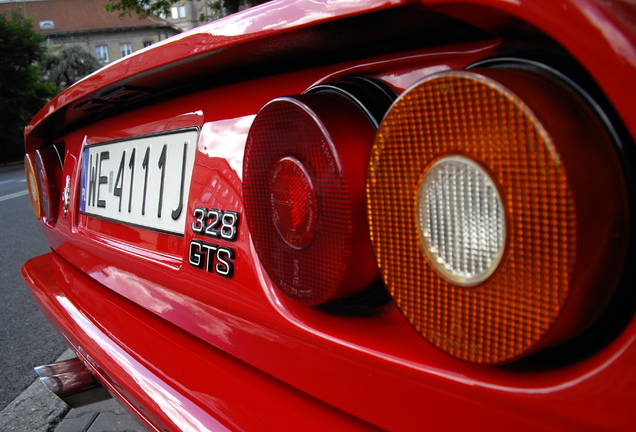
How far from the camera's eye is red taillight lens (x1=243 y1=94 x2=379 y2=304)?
0.71 meters

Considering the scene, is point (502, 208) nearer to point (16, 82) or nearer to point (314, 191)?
point (314, 191)

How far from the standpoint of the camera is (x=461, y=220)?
561 mm

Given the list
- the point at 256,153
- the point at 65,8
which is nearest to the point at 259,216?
the point at 256,153

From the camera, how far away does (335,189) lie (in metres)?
0.71

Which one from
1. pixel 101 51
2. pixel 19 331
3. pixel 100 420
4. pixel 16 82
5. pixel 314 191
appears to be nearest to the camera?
pixel 314 191

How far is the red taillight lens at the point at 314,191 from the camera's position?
711 mm

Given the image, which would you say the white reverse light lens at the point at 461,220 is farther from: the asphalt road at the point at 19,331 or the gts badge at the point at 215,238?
the asphalt road at the point at 19,331

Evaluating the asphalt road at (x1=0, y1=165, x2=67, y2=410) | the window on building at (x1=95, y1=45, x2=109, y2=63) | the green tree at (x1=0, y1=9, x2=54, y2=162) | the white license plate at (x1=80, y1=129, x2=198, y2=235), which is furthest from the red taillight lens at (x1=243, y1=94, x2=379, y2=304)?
the window on building at (x1=95, y1=45, x2=109, y2=63)

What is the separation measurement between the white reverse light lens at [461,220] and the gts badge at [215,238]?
0.52 meters

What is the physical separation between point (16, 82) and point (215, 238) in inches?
1237

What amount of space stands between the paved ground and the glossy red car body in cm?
68

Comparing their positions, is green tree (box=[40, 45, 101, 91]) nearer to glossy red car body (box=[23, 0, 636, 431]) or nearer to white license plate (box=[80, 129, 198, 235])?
white license plate (box=[80, 129, 198, 235])

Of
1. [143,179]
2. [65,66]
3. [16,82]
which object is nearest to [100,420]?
[143,179]

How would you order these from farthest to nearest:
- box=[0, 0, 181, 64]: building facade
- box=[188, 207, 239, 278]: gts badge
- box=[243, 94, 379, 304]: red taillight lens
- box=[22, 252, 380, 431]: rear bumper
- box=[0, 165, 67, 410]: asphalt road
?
box=[0, 0, 181, 64]: building facade < box=[0, 165, 67, 410]: asphalt road < box=[188, 207, 239, 278]: gts badge < box=[22, 252, 380, 431]: rear bumper < box=[243, 94, 379, 304]: red taillight lens
